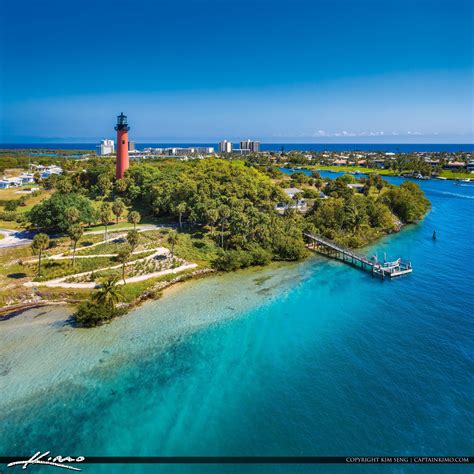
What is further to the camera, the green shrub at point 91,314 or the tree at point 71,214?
the tree at point 71,214

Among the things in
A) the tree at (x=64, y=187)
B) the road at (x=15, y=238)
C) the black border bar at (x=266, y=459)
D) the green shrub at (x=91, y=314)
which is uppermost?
the tree at (x=64, y=187)

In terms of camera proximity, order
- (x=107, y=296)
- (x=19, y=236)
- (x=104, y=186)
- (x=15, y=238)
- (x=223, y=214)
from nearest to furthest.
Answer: (x=107, y=296) → (x=15, y=238) → (x=19, y=236) → (x=223, y=214) → (x=104, y=186)

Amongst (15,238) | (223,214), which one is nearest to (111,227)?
(15,238)

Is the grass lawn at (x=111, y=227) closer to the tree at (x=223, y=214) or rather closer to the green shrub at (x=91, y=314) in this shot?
the tree at (x=223, y=214)

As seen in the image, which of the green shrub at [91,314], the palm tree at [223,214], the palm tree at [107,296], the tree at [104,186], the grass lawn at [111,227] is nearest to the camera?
the green shrub at [91,314]

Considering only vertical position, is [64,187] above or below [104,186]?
below

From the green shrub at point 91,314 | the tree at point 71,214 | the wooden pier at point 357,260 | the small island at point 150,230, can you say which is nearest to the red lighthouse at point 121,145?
the small island at point 150,230

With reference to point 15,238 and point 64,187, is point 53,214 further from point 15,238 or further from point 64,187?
point 64,187
